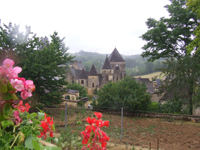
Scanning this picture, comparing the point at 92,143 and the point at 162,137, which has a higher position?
the point at 92,143

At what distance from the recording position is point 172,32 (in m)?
16.0

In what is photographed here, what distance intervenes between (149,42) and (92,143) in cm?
1694

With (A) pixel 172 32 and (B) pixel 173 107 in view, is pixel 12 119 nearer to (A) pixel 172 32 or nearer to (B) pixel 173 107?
(B) pixel 173 107

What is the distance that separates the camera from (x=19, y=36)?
11125 millimetres

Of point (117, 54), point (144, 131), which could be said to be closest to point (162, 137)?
point (144, 131)

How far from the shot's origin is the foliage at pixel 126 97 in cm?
1258

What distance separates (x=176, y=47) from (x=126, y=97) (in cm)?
825

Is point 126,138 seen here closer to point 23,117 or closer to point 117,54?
point 23,117

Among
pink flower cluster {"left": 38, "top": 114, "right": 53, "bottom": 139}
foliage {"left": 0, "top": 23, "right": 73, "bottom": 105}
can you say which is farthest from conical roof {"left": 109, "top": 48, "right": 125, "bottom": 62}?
pink flower cluster {"left": 38, "top": 114, "right": 53, "bottom": 139}

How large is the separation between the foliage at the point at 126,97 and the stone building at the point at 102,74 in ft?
123

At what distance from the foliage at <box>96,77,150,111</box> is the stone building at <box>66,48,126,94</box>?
37.4 m

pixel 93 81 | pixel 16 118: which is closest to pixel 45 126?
pixel 16 118

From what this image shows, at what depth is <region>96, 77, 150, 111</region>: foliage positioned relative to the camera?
12578 millimetres

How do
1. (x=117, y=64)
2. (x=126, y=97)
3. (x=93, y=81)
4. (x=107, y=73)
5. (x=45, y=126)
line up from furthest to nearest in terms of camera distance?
(x=117, y=64), (x=107, y=73), (x=93, y=81), (x=126, y=97), (x=45, y=126)
